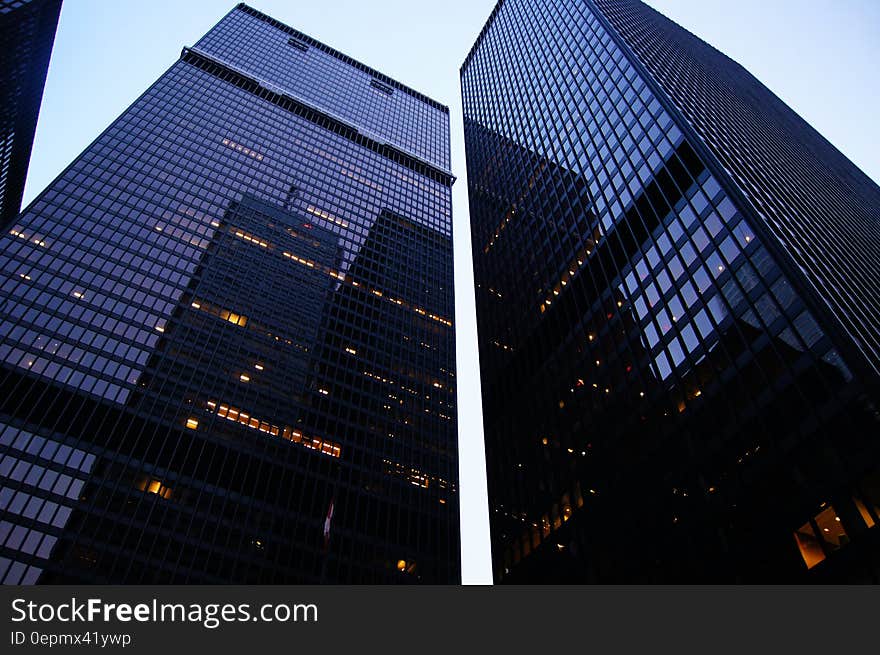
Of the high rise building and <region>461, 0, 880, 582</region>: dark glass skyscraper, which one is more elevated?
the high rise building

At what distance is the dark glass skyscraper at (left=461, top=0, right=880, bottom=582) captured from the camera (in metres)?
39.6

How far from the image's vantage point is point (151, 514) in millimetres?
72500

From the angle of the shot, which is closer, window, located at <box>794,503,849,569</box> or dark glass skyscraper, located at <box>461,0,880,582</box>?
window, located at <box>794,503,849,569</box>

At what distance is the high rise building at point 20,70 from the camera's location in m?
78.2

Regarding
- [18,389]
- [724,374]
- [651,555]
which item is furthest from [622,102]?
[18,389]

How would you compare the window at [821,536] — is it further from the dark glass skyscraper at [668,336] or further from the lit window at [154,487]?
the lit window at [154,487]

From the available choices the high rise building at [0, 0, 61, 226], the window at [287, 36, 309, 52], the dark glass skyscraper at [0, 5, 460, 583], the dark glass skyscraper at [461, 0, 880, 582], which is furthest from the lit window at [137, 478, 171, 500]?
the window at [287, 36, 309, 52]

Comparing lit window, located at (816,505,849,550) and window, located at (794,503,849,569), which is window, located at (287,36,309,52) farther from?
lit window, located at (816,505,849,550)

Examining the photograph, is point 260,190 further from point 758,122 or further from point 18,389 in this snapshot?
point 758,122

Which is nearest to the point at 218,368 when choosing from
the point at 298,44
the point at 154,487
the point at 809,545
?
the point at 154,487

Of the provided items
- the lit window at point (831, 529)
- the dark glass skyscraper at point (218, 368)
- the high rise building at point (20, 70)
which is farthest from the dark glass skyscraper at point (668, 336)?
the high rise building at point (20, 70)

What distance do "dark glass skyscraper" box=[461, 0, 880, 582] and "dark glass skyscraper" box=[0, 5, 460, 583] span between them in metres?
16.9

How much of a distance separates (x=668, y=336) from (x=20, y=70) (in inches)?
3469

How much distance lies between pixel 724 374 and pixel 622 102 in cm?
4477
